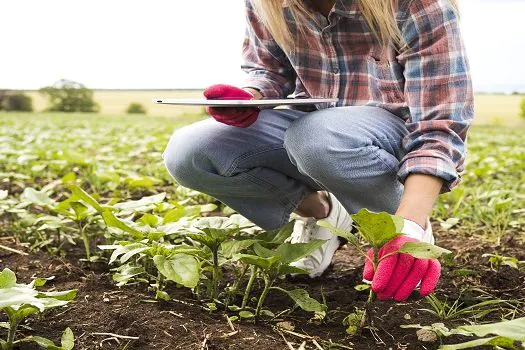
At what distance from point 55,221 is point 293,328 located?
86 cm

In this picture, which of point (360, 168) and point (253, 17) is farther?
point (253, 17)

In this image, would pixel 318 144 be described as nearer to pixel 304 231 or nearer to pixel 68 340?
pixel 304 231

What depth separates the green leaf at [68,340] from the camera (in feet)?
4.65

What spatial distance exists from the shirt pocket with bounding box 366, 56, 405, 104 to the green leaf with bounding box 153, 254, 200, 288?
778 mm

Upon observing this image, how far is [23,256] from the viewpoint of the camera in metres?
2.14

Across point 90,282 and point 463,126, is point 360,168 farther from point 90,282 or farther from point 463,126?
point 90,282

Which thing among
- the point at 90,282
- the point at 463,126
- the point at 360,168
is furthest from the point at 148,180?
the point at 463,126

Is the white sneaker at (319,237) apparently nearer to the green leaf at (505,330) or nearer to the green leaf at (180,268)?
the green leaf at (180,268)

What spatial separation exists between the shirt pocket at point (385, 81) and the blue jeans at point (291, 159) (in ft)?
0.19

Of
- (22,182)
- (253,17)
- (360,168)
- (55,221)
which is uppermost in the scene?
(253,17)

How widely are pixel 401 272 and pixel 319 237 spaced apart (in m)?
0.68

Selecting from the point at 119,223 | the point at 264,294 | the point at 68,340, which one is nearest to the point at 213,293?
the point at 264,294

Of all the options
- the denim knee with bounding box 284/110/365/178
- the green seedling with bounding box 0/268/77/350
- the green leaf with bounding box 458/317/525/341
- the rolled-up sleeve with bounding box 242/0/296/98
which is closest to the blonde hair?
the rolled-up sleeve with bounding box 242/0/296/98

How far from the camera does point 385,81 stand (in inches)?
78.0
